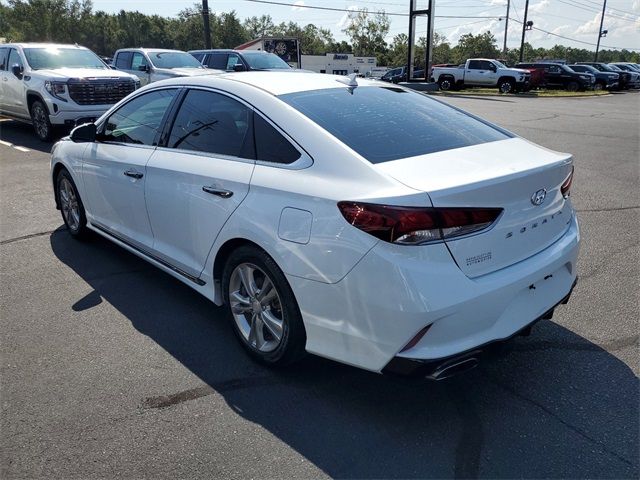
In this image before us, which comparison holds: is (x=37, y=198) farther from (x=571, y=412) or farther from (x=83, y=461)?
(x=571, y=412)

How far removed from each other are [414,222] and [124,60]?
15.8m

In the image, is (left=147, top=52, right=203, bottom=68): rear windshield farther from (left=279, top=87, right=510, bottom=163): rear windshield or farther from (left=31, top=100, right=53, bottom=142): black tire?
(left=279, top=87, right=510, bottom=163): rear windshield

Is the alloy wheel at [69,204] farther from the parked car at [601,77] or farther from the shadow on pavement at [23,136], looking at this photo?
the parked car at [601,77]

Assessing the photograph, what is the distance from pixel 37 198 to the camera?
23.6 ft

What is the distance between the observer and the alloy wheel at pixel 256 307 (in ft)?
10.2

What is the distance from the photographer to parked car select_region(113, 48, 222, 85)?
47.2 feet

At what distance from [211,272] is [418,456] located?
171 centimetres

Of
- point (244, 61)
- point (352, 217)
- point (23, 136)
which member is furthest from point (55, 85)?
point (352, 217)

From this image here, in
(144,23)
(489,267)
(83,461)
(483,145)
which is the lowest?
(83,461)

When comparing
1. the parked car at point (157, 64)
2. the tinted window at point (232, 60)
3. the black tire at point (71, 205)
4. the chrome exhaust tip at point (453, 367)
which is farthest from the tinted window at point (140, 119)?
the tinted window at point (232, 60)

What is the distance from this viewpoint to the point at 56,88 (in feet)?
35.2

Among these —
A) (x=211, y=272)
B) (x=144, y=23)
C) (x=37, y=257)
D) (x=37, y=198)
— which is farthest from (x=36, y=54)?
(x=144, y=23)

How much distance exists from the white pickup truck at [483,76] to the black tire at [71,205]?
29.4 m

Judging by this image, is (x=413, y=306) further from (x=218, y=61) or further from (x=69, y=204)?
(x=218, y=61)
